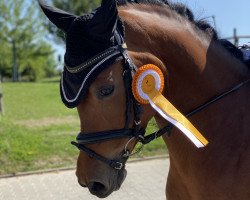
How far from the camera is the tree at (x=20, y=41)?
35719 millimetres

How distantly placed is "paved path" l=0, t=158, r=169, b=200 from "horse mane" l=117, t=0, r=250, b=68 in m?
3.47

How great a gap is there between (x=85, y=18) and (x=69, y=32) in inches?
4.7

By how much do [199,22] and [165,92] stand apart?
589mm

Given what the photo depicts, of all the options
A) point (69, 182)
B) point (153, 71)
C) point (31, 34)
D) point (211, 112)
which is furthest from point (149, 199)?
point (31, 34)

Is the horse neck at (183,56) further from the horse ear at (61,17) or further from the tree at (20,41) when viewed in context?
the tree at (20,41)

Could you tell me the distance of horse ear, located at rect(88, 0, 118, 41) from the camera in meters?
2.04

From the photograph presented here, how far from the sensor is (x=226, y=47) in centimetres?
275

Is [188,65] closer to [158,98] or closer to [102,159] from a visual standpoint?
[158,98]

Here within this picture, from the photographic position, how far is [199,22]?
270 cm

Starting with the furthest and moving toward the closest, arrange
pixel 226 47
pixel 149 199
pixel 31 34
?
1. pixel 31 34
2. pixel 149 199
3. pixel 226 47

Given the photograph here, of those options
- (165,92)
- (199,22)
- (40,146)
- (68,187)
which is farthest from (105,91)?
(40,146)

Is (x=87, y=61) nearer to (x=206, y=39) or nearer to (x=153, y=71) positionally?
(x=153, y=71)

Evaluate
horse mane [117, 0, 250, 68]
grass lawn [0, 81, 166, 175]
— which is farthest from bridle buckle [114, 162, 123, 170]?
grass lawn [0, 81, 166, 175]

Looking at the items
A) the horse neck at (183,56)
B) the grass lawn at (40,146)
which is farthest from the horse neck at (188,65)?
the grass lawn at (40,146)
